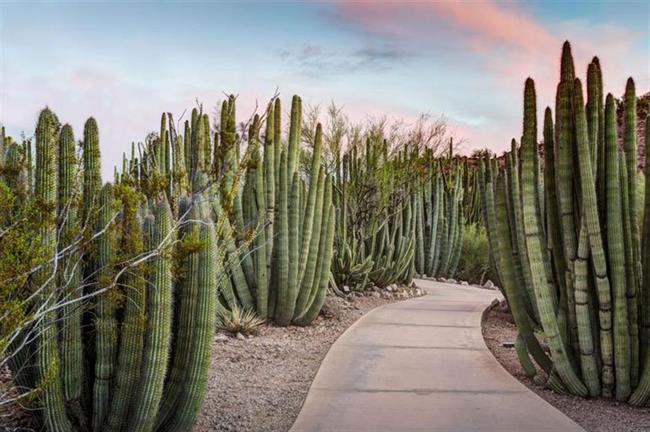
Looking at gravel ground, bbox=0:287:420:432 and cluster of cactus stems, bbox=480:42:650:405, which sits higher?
cluster of cactus stems, bbox=480:42:650:405

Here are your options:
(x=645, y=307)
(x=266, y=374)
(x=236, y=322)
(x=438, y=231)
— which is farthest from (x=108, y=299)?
(x=438, y=231)

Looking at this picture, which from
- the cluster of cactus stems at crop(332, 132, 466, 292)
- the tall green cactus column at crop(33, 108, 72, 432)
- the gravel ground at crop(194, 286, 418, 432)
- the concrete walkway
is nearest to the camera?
the tall green cactus column at crop(33, 108, 72, 432)

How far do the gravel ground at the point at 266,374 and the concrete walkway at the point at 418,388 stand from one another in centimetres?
22

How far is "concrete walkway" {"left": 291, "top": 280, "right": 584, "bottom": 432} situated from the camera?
586 cm

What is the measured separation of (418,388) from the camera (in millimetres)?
6977

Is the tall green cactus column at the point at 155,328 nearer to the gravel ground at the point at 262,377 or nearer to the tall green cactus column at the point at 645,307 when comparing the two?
Answer: the gravel ground at the point at 262,377

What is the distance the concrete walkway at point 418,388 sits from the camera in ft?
19.2

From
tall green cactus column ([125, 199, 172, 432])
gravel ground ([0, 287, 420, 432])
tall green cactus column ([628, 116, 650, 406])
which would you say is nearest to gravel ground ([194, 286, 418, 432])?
gravel ground ([0, 287, 420, 432])

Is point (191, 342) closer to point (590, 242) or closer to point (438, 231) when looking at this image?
point (590, 242)

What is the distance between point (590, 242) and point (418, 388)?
2016mm

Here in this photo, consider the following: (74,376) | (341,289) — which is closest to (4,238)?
(74,376)

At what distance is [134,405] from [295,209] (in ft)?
17.9

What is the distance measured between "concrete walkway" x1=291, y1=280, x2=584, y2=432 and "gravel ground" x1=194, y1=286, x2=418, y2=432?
0.74 feet

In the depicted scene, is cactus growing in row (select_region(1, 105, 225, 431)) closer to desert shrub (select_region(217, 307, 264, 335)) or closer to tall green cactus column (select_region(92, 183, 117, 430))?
tall green cactus column (select_region(92, 183, 117, 430))
